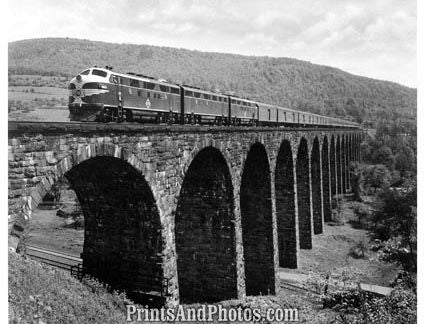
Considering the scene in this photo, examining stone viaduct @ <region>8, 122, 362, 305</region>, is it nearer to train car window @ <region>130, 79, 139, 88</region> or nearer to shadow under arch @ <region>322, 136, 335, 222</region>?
train car window @ <region>130, 79, 139, 88</region>

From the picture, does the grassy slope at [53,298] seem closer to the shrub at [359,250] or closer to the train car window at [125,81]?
the train car window at [125,81]

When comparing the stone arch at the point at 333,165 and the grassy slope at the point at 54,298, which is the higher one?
the stone arch at the point at 333,165

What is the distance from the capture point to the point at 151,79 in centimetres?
1808

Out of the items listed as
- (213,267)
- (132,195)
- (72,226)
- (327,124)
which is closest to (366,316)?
(213,267)

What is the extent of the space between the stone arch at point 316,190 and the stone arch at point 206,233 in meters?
22.1

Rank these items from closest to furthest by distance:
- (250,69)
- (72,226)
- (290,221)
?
(290,221)
(72,226)
(250,69)

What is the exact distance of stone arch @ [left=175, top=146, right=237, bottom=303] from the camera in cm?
1906

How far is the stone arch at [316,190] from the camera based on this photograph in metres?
39.2

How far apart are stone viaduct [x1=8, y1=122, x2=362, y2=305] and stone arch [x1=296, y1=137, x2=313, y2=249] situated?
28.4 ft

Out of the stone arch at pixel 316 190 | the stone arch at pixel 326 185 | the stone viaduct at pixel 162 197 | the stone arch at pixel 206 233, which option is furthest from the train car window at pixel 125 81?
the stone arch at pixel 326 185

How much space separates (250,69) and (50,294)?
18305cm

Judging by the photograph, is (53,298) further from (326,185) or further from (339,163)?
(339,163)

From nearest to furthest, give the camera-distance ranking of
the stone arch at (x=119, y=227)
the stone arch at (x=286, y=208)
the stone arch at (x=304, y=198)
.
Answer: the stone arch at (x=119, y=227)
the stone arch at (x=286, y=208)
the stone arch at (x=304, y=198)

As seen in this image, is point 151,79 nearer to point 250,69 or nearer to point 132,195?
point 132,195
